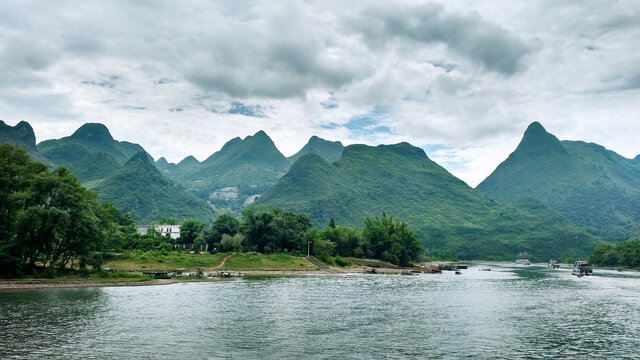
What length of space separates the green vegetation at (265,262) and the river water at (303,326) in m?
53.2

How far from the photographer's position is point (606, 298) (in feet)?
260

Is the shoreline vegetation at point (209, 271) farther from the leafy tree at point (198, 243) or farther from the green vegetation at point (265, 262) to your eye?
the leafy tree at point (198, 243)

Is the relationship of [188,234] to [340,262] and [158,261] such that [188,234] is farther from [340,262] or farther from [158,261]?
[340,262]

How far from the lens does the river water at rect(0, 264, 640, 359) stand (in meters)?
35.3

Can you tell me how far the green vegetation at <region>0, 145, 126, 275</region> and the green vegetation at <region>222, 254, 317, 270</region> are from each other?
156 feet

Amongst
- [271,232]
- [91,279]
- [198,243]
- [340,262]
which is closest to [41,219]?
[91,279]

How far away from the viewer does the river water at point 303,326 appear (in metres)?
35.3

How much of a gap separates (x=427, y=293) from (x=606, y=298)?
31043 mm

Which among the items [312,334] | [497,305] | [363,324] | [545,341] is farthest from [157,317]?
[497,305]

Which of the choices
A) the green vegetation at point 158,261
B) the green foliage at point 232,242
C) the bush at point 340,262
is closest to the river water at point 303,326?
the green vegetation at point 158,261

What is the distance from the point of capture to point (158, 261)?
116 m

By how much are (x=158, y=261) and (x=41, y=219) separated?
46089 mm

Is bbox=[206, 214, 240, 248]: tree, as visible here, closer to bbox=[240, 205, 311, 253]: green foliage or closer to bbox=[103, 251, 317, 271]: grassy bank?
bbox=[240, 205, 311, 253]: green foliage

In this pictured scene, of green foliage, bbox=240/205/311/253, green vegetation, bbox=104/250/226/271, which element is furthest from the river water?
green foliage, bbox=240/205/311/253
